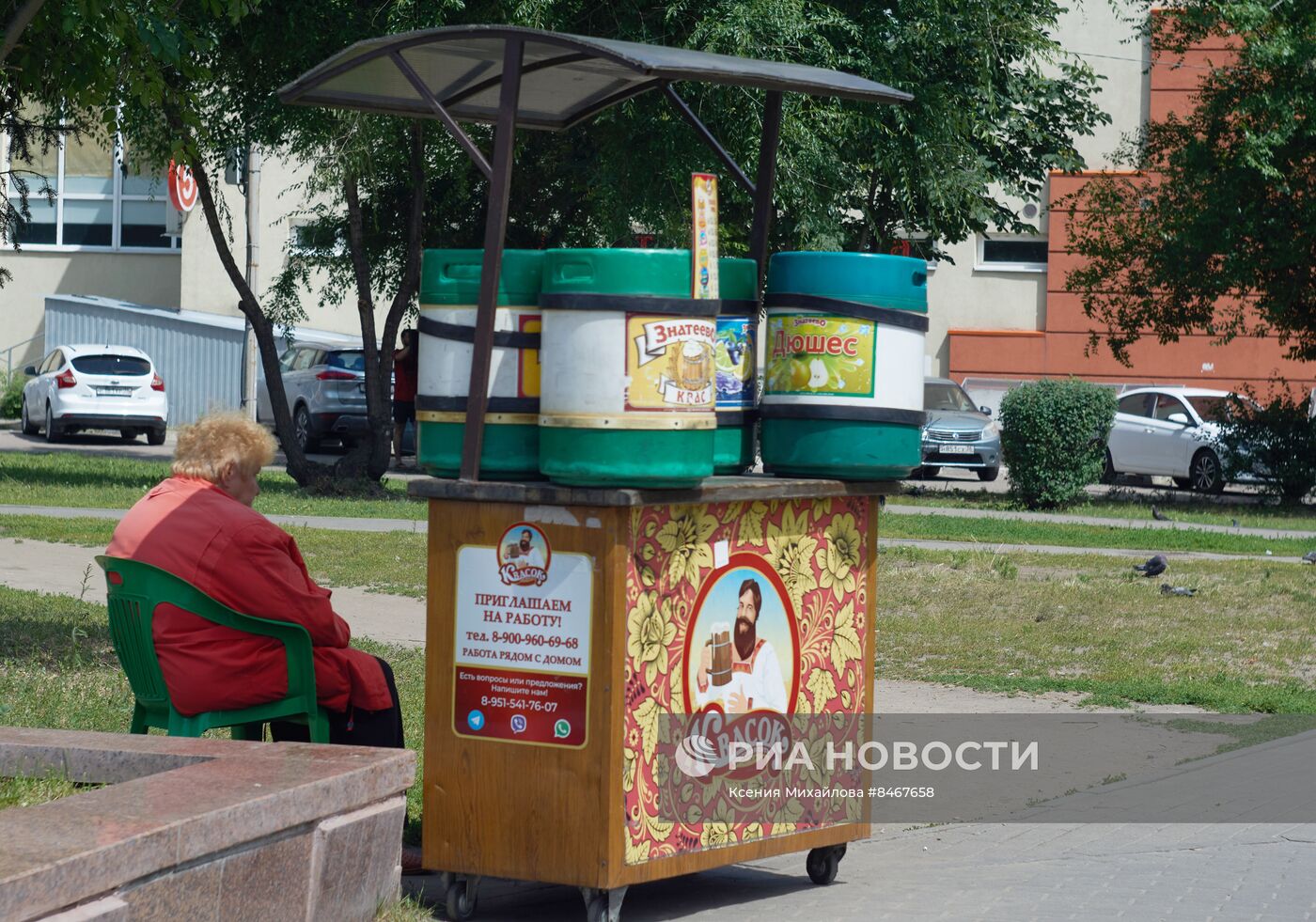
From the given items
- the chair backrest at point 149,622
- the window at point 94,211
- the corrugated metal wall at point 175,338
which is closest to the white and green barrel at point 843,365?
the chair backrest at point 149,622

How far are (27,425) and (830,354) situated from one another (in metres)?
28.9

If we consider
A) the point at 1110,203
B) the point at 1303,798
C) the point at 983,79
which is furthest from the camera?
the point at 1110,203

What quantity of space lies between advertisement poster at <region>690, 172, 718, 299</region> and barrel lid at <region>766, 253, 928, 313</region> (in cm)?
52

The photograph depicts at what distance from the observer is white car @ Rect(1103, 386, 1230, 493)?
83.0 ft

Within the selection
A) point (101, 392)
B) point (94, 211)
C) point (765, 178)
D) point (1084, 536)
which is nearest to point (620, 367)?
point (765, 178)

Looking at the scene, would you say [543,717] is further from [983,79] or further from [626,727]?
[983,79]

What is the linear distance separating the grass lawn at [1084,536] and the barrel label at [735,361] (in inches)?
449

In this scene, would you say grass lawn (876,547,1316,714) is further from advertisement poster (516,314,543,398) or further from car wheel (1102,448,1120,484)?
car wheel (1102,448,1120,484)

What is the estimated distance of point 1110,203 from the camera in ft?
79.9

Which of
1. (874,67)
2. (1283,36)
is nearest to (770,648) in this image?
(874,67)

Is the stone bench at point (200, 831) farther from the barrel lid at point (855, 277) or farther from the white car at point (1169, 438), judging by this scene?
the white car at point (1169, 438)

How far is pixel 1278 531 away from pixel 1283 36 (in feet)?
20.2

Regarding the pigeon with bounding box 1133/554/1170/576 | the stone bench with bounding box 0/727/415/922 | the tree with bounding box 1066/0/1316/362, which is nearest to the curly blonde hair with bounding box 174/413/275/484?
the stone bench with bounding box 0/727/415/922

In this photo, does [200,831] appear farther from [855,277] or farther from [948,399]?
[948,399]
